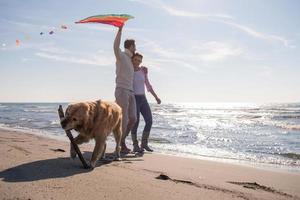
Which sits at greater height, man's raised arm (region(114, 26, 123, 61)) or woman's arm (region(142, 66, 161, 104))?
man's raised arm (region(114, 26, 123, 61))

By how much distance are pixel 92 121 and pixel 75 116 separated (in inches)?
12.9

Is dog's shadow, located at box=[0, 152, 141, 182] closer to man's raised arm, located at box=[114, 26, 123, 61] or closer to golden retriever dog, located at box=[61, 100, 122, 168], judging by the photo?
golden retriever dog, located at box=[61, 100, 122, 168]

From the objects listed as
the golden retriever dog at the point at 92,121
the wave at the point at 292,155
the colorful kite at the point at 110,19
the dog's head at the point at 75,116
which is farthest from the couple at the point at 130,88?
the wave at the point at 292,155

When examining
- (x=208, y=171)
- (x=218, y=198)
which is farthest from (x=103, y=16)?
(x=218, y=198)

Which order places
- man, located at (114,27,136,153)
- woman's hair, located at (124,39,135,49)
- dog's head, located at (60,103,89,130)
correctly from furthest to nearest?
woman's hair, located at (124,39,135,49) → man, located at (114,27,136,153) → dog's head, located at (60,103,89,130)

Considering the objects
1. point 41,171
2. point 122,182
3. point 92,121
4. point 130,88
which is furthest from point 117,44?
point 122,182

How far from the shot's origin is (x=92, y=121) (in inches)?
175

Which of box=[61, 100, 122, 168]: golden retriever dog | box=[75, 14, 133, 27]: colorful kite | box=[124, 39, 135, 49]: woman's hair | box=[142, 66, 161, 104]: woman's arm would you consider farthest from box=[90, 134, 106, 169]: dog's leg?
box=[142, 66, 161, 104]: woman's arm

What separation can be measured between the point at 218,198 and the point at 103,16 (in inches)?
123

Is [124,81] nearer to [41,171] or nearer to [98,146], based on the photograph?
[98,146]

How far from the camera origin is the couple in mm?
6039

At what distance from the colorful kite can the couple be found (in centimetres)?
24

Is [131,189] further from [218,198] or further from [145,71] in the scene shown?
[145,71]

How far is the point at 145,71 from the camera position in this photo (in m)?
7.20
